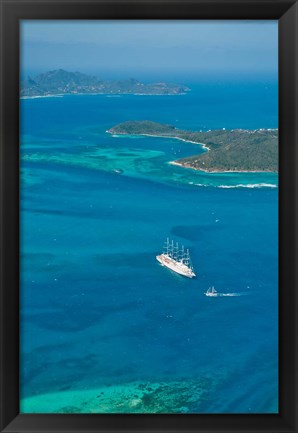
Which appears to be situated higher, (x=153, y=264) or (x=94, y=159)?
Result: (x=94, y=159)

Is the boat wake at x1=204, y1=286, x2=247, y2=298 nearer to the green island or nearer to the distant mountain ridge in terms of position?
the green island

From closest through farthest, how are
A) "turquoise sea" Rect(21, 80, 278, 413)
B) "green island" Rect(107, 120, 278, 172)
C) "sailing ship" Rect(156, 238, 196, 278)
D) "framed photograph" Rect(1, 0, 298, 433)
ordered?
1. "framed photograph" Rect(1, 0, 298, 433)
2. "turquoise sea" Rect(21, 80, 278, 413)
3. "green island" Rect(107, 120, 278, 172)
4. "sailing ship" Rect(156, 238, 196, 278)

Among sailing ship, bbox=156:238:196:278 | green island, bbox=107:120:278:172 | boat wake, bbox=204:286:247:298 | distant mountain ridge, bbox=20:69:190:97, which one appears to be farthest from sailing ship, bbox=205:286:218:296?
distant mountain ridge, bbox=20:69:190:97

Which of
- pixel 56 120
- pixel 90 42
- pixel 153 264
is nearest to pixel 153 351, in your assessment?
pixel 153 264

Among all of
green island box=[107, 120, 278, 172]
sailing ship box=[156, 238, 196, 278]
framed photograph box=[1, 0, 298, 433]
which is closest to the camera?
framed photograph box=[1, 0, 298, 433]

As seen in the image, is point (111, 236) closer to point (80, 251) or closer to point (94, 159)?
point (80, 251)
